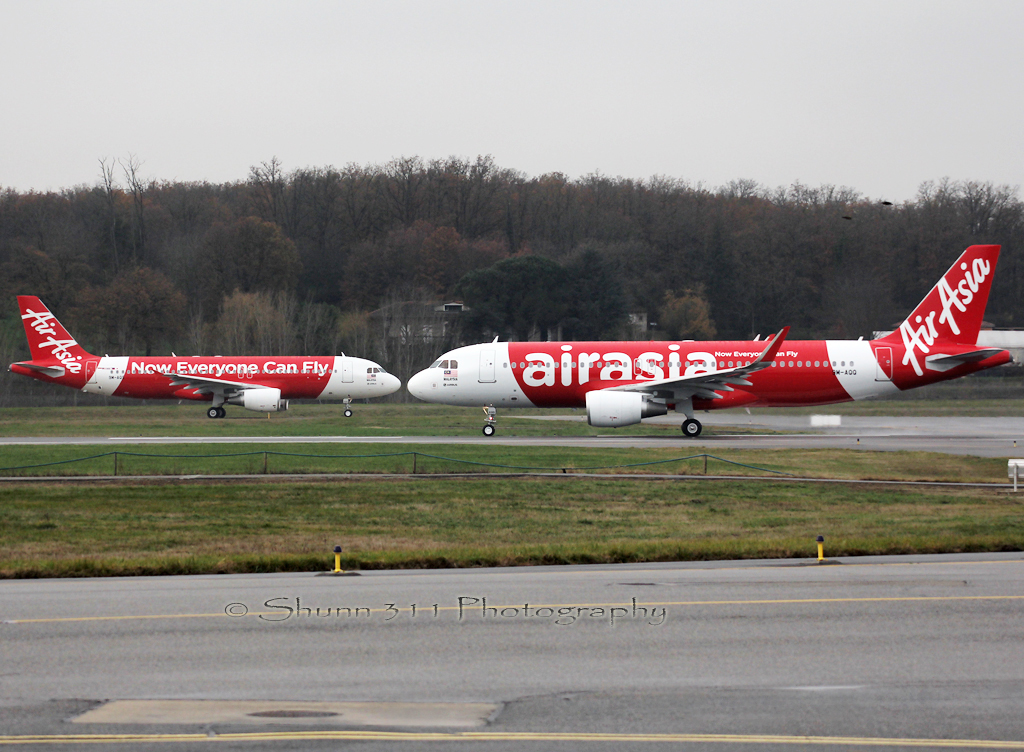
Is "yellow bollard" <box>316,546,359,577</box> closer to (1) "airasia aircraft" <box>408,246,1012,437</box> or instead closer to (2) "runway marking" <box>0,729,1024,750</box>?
(2) "runway marking" <box>0,729,1024,750</box>

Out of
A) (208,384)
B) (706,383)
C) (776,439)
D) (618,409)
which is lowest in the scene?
(776,439)

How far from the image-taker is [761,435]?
38656 mm

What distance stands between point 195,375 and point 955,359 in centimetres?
3805

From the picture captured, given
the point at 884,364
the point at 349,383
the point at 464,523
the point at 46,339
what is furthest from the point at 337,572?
the point at 46,339

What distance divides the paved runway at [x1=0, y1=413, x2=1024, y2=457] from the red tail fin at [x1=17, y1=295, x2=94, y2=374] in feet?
53.7

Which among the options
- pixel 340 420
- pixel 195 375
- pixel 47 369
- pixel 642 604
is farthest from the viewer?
pixel 47 369

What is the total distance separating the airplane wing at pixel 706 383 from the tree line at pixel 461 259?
42570mm

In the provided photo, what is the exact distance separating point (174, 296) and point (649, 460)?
233 ft

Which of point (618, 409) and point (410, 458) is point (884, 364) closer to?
point (618, 409)

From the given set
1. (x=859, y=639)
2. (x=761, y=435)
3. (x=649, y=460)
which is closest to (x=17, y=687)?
(x=859, y=639)

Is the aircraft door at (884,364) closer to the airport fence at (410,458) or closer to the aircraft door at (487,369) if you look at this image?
the airport fence at (410,458)

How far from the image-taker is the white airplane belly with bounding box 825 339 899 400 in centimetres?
3916

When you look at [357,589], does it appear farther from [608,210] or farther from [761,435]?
[608,210]

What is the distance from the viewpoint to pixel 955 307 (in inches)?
1561
